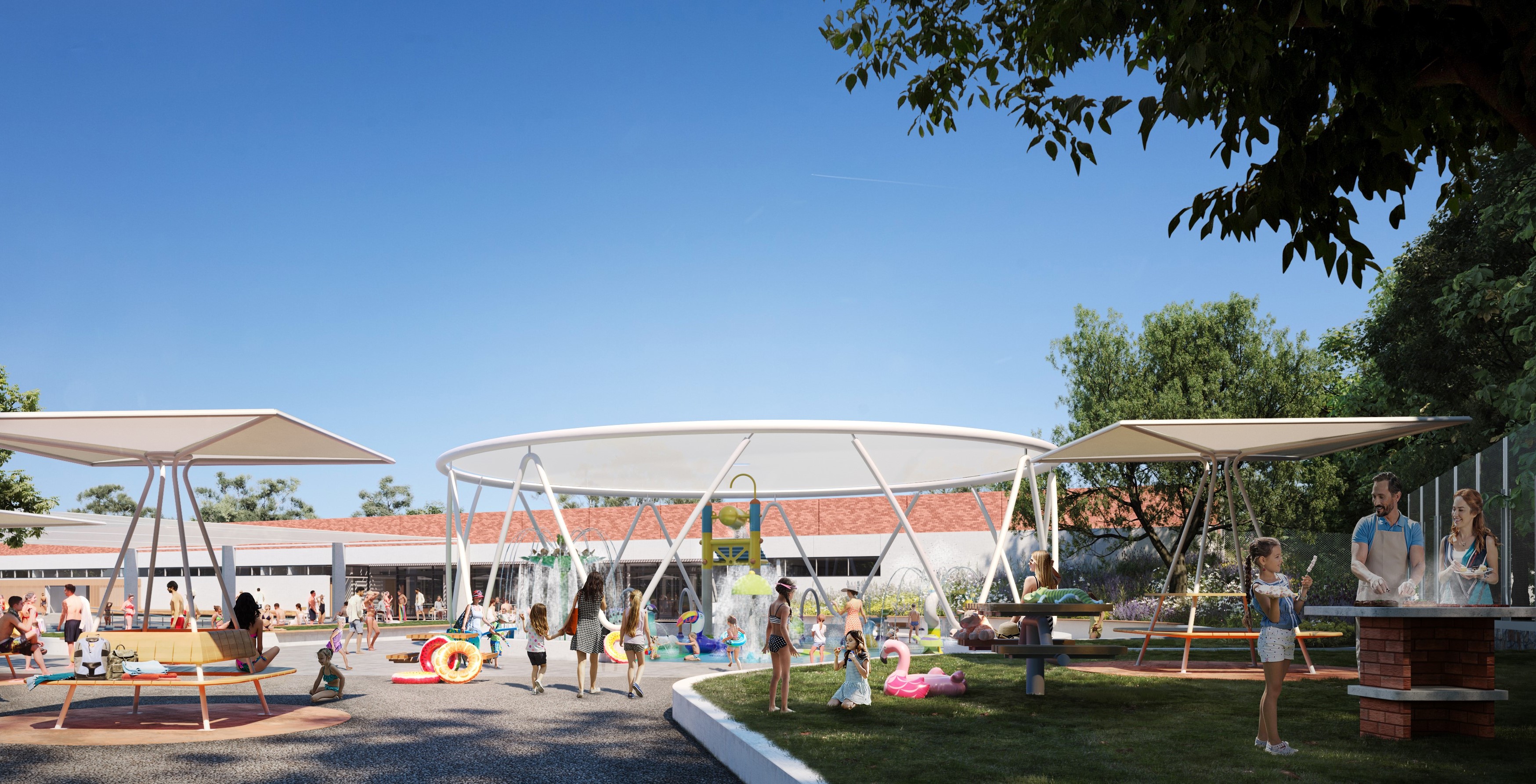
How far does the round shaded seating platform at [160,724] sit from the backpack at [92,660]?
1.67ft

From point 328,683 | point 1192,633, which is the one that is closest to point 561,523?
point 328,683

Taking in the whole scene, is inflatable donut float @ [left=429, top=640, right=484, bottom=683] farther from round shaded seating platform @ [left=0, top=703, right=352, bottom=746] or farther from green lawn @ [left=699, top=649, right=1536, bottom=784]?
green lawn @ [left=699, top=649, right=1536, bottom=784]

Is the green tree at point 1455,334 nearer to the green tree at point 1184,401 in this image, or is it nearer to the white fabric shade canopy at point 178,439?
→ the green tree at point 1184,401

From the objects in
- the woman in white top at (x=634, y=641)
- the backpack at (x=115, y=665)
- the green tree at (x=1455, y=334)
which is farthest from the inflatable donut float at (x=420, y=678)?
the green tree at (x=1455, y=334)

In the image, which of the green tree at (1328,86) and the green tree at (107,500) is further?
the green tree at (107,500)

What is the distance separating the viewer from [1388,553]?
8.45 meters

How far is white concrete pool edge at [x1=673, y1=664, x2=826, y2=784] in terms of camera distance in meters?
7.22

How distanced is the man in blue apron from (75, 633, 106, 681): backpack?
1090 cm

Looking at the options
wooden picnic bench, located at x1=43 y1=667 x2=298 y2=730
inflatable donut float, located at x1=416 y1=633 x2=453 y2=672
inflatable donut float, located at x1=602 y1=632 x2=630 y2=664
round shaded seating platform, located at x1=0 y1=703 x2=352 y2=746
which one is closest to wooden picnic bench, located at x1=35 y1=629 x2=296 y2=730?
wooden picnic bench, located at x1=43 y1=667 x2=298 y2=730

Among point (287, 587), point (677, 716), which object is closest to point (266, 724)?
point (677, 716)

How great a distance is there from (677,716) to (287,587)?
39.2m

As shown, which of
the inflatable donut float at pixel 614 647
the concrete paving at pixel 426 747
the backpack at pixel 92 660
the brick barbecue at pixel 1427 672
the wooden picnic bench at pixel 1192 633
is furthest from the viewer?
the inflatable donut float at pixel 614 647

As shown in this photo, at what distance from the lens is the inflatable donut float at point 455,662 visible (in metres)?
15.7

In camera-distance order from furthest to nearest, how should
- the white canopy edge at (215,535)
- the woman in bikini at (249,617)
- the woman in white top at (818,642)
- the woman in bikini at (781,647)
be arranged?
the white canopy edge at (215,535) < the woman in white top at (818,642) < the woman in bikini at (249,617) < the woman in bikini at (781,647)
